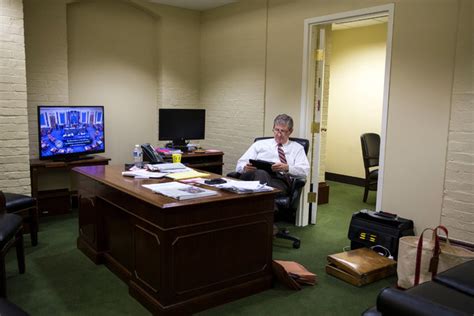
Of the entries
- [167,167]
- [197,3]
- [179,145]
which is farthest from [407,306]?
[197,3]

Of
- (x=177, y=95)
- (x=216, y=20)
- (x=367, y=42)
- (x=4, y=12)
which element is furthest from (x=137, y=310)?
(x=367, y=42)

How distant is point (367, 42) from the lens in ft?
21.7

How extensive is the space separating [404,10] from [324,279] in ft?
7.58

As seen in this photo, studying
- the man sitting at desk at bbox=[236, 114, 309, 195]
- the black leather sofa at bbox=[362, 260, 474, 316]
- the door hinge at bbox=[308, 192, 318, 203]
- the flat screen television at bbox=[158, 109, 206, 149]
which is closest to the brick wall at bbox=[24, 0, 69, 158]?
the flat screen television at bbox=[158, 109, 206, 149]

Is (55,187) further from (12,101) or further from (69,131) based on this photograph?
(12,101)

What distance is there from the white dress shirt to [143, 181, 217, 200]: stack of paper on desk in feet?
4.22

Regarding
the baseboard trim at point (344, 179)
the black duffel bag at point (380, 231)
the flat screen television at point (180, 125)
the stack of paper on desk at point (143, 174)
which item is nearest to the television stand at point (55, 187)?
the flat screen television at point (180, 125)

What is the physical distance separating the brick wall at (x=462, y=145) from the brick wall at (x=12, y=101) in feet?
12.4

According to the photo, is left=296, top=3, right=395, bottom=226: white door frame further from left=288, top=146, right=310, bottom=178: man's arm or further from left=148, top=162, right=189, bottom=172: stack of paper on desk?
left=148, top=162, right=189, bottom=172: stack of paper on desk

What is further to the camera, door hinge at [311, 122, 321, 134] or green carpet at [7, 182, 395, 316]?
door hinge at [311, 122, 321, 134]

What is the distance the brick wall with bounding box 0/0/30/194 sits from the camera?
3881 mm

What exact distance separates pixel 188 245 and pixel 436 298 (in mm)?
1362

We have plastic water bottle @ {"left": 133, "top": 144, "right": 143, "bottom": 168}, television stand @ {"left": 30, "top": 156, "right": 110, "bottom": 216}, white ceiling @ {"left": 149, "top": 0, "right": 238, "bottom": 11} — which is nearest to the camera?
plastic water bottle @ {"left": 133, "top": 144, "right": 143, "bottom": 168}

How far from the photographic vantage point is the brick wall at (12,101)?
3.88 metres
